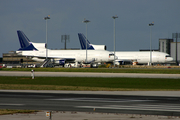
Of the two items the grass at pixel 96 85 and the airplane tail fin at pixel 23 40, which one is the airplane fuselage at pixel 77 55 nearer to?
the airplane tail fin at pixel 23 40

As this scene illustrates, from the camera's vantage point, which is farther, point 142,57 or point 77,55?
point 142,57

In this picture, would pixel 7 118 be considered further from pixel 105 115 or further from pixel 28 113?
pixel 105 115

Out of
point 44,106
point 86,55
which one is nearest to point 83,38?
point 86,55

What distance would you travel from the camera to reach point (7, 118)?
13477mm

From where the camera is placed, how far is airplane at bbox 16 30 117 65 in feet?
319

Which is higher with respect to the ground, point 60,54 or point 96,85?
point 60,54

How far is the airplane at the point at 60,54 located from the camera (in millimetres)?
97250

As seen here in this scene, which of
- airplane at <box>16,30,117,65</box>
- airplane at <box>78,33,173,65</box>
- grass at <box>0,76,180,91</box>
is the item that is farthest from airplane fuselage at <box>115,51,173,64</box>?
→ grass at <box>0,76,180,91</box>

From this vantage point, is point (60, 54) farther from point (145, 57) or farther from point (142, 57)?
point (145, 57)

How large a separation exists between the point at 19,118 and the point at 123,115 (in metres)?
5.27

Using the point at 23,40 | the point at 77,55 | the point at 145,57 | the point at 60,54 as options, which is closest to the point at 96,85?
the point at 77,55

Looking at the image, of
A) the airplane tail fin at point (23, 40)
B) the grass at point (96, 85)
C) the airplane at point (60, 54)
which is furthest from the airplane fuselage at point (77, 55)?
the grass at point (96, 85)

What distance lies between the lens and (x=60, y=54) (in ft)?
339

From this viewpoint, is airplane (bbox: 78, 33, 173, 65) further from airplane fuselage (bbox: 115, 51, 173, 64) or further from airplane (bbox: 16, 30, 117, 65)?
airplane (bbox: 16, 30, 117, 65)
